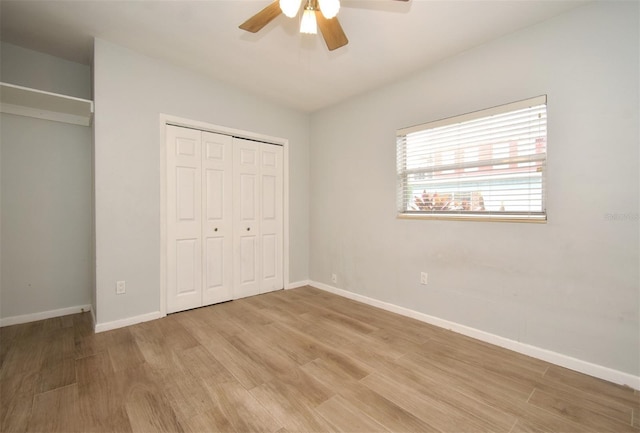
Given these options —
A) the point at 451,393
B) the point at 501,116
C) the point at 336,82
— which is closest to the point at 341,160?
the point at 336,82

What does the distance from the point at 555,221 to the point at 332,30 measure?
2.16 meters

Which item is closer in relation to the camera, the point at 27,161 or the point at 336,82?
the point at 27,161

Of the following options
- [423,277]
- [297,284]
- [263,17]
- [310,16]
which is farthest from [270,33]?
[297,284]

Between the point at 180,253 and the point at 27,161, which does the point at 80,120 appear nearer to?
the point at 27,161

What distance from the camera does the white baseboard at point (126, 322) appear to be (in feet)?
8.46

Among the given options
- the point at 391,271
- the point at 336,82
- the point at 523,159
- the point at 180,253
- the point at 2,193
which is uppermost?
the point at 336,82

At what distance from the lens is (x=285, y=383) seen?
6.09ft

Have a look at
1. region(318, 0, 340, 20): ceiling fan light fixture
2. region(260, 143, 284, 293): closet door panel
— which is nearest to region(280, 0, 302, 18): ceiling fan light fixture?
region(318, 0, 340, 20): ceiling fan light fixture

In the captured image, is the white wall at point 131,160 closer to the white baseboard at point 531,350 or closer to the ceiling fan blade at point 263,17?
the ceiling fan blade at point 263,17

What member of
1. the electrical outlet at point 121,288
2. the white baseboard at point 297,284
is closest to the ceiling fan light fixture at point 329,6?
the electrical outlet at point 121,288

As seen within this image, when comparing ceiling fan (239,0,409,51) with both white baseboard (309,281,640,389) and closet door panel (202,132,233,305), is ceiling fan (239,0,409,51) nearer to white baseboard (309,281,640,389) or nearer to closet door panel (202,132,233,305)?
closet door panel (202,132,233,305)

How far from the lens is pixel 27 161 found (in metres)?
2.76

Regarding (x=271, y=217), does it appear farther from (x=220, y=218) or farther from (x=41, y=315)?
(x=41, y=315)

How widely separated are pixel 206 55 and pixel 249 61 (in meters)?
0.42
